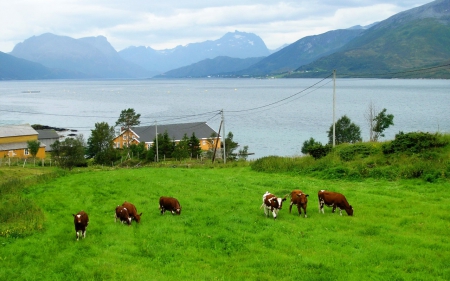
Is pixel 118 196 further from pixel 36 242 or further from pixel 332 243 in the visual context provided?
pixel 332 243

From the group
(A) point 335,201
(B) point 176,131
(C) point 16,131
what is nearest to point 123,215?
(A) point 335,201

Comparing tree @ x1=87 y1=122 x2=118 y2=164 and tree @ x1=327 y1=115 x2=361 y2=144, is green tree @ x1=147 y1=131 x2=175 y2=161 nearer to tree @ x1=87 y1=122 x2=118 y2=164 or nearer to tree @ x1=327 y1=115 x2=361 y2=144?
tree @ x1=87 y1=122 x2=118 y2=164

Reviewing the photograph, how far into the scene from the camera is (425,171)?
25797mm

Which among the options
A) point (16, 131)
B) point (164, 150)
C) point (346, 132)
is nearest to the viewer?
point (164, 150)

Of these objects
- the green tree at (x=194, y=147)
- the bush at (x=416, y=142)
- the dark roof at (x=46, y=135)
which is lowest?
the green tree at (x=194, y=147)

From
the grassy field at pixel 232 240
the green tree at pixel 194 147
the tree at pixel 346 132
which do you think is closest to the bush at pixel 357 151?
the grassy field at pixel 232 240

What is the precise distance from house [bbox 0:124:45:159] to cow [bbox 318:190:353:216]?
66.1m

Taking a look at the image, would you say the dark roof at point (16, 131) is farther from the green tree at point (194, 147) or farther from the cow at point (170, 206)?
the cow at point (170, 206)

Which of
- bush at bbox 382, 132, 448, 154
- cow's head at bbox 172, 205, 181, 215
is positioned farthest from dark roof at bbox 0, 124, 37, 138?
bush at bbox 382, 132, 448, 154

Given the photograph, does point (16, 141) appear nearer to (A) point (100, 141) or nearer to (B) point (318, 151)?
(A) point (100, 141)

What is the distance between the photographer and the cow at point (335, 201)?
18.5m

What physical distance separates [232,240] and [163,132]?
66369 millimetres

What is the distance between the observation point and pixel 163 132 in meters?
79.9

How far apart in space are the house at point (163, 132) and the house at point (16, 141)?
48.4 ft
